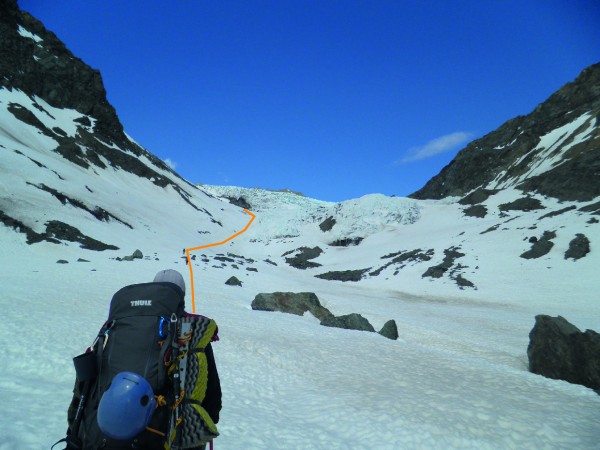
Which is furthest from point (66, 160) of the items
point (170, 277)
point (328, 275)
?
point (170, 277)

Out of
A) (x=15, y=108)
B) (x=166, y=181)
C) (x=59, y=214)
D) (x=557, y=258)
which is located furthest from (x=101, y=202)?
(x=557, y=258)

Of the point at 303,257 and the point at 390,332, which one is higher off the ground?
the point at 303,257

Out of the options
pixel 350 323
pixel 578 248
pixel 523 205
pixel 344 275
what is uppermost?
pixel 523 205

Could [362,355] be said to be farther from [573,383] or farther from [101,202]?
[101,202]

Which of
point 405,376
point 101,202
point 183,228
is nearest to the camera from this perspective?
point 405,376

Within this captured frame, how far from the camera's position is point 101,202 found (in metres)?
51.8

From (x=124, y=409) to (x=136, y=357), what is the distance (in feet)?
2.21

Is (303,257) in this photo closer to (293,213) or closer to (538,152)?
(293,213)

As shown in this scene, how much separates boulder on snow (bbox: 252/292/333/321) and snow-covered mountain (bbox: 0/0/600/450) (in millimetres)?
1598

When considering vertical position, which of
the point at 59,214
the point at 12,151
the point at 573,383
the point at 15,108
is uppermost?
the point at 15,108

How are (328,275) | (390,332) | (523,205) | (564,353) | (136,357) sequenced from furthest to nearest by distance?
(523,205) → (328,275) → (390,332) → (564,353) → (136,357)

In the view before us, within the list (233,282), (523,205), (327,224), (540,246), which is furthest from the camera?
(327,224)

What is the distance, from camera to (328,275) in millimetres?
46031

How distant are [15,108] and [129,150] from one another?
28180 millimetres
